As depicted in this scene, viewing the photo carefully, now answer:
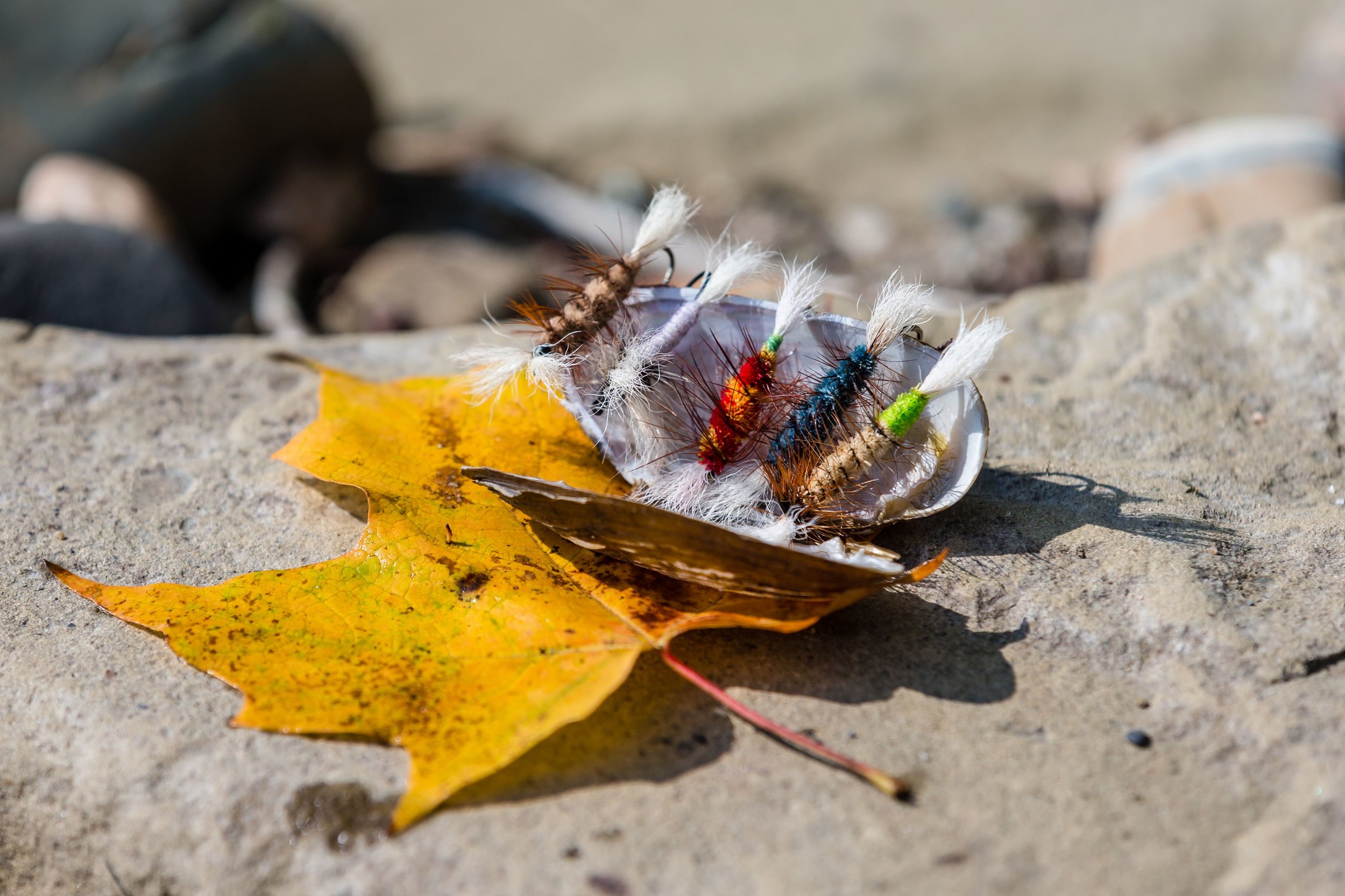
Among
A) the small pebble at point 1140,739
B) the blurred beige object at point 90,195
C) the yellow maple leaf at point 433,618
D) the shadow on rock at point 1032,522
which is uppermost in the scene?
the shadow on rock at point 1032,522

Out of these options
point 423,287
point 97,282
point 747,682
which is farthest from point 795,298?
point 423,287

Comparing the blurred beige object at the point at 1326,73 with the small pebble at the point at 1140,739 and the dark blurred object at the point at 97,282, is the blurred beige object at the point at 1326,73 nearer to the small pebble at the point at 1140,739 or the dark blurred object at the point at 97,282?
the small pebble at the point at 1140,739

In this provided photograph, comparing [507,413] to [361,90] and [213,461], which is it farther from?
[361,90]

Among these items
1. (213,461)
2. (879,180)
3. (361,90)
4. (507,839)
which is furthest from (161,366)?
(879,180)

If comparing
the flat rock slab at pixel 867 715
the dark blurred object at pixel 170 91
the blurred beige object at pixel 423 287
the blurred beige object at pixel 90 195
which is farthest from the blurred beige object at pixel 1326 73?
the blurred beige object at pixel 90 195

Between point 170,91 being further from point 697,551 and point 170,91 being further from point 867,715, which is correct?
point 867,715

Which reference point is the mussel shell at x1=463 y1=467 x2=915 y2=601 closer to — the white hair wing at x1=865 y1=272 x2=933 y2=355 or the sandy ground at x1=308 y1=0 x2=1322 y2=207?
the white hair wing at x1=865 y1=272 x2=933 y2=355
